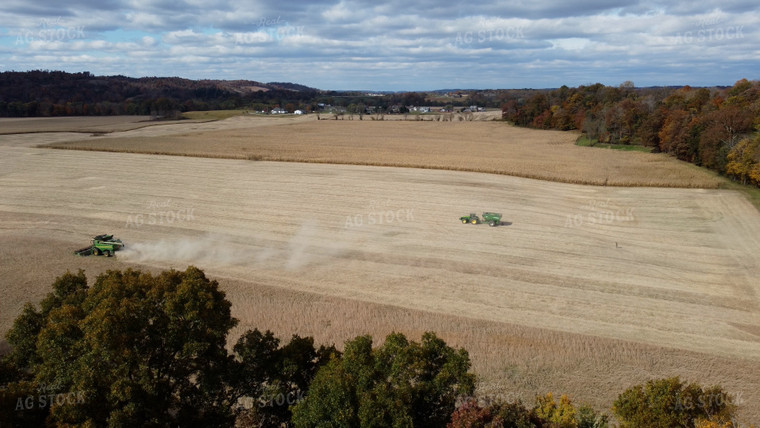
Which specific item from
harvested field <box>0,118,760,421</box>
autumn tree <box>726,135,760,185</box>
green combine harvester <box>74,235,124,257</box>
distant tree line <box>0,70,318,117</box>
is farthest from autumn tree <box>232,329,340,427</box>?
distant tree line <box>0,70,318,117</box>

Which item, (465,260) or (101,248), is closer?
(465,260)

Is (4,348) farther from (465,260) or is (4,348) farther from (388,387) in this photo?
(465,260)

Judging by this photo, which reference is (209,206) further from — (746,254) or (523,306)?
(746,254)

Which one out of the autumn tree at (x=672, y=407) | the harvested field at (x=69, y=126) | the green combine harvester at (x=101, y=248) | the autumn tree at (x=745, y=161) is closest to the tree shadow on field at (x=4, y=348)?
the green combine harvester at (x=101, y=248)

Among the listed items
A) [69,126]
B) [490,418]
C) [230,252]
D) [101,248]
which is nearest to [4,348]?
[101,248]

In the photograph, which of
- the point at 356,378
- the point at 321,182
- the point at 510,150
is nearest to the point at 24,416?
the point at 356,378

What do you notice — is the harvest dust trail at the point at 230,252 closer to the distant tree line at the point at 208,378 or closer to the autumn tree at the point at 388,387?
the distant tree line at the point at 208,378
